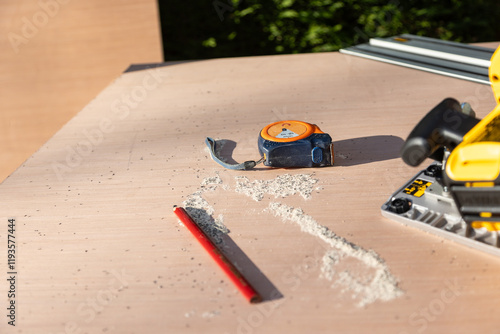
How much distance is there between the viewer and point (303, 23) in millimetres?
2857

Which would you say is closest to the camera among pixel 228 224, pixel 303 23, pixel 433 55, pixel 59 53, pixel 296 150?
pixel 228 224

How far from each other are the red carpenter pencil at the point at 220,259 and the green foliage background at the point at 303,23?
2.14 m

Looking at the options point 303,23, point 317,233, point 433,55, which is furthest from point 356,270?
point 303,23

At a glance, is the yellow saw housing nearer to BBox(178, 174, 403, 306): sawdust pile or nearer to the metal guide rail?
BBox(178, 174, 403, 306): sawdust pile

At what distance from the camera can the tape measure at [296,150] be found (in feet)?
3.07

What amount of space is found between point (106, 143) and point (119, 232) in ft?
1.19

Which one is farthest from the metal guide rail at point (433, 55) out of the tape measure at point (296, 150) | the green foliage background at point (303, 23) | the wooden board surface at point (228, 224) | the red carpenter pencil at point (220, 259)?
the green foliage background at point (303, 23)

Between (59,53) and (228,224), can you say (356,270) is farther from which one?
(59,53)

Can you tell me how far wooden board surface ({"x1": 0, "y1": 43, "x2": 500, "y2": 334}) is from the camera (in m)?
0.63

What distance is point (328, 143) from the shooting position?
3.07ft

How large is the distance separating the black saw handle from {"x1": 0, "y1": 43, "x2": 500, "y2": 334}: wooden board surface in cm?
12

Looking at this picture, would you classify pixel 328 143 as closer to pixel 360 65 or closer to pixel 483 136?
pixel 483 136

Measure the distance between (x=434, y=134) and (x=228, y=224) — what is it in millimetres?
331

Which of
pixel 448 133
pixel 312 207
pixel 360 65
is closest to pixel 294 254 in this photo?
pixel 312 207
